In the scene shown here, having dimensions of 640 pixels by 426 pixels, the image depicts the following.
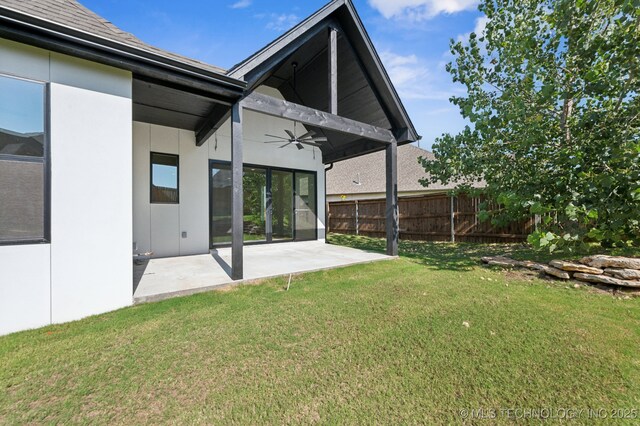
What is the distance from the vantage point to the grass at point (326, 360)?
182 centimetres

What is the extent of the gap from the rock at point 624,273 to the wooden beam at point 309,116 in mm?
4629

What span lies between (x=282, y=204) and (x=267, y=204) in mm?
563

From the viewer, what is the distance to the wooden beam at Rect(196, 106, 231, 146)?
5555 millimetres

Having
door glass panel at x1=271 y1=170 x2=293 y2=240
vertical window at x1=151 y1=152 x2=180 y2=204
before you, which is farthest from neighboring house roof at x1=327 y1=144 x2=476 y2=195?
vertical window at x1=151 y1=152 x2=180 y2=204

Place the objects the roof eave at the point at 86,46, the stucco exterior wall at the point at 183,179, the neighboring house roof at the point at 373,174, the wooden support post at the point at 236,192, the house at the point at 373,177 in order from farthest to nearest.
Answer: the neighboring house roof at the point at 373,174
the house at the point at 373,177
the stucco exterior wall at the point at 183,179
the wooden support post at the point at 236,192
the roof eave at the point at 86,46

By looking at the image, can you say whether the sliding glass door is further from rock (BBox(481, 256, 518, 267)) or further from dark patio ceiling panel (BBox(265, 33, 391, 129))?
rock (BBox(481, 256, 518, 267))

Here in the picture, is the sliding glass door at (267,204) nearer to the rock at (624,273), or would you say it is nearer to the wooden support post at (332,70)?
the wooden support post at (332,70)

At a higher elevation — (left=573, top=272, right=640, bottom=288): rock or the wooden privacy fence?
the wooden privacy fence

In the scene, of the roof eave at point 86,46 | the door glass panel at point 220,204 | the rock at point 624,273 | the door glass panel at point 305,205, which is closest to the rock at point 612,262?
the rock at point 624,273

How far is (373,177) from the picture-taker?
65.2ft

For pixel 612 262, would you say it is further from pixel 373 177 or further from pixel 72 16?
pixel 373 177

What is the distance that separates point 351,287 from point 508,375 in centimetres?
248

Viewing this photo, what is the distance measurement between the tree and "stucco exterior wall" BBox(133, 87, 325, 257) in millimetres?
5156

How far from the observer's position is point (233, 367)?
7.45 feet
